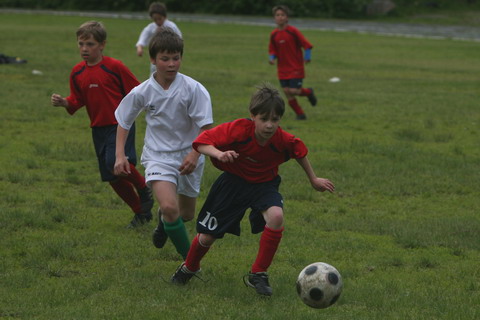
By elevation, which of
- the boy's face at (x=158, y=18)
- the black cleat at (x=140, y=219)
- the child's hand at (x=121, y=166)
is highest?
the child's hand at (x=121, y=166)

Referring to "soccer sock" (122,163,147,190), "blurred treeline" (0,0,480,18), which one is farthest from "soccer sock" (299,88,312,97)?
"blurred treeline" (0,0,480,18)

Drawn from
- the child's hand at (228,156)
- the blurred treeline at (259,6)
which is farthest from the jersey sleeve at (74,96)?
the blurred treeline at (259,6)

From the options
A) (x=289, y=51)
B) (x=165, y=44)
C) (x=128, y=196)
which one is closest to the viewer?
(x=165, y=44)

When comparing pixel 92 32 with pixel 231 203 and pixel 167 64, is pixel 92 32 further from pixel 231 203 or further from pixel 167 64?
pixel 231 203

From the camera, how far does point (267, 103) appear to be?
17.8 ft

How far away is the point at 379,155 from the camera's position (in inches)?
440

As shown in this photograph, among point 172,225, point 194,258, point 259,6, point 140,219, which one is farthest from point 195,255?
point 259,6

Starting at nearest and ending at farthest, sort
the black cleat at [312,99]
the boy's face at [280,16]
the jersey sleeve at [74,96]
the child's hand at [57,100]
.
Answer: the child's hand at [57,100] < the jersey sleeve at [74,96] < the boy's face at [280,16] < the black cleat at [312,99]

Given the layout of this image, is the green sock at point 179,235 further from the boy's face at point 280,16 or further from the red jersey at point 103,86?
the boy's face at point 280,16

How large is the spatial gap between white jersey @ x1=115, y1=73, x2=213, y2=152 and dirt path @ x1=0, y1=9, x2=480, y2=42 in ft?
93.5

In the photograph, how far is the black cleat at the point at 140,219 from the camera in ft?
25.1

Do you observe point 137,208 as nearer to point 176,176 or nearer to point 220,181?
point 176,176

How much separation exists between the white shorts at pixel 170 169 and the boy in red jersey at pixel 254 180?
48 cm

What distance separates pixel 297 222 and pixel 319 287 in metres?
2.85
